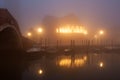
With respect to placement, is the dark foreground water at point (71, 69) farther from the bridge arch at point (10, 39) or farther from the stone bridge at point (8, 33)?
the stone bridge at point (8, 33)

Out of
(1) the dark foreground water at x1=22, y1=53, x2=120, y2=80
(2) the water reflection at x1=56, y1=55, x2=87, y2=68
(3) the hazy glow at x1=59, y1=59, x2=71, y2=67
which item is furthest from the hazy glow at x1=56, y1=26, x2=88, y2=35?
(3) the hazy glow at x1=59, y1=59, x2=71, y2=67

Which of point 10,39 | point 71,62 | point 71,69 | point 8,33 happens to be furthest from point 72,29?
point 71,69

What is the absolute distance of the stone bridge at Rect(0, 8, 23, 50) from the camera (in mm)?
34487

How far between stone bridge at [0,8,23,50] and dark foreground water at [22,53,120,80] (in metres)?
5.16

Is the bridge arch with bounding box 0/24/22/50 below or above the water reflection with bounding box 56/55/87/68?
above

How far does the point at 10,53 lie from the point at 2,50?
90.7 inches

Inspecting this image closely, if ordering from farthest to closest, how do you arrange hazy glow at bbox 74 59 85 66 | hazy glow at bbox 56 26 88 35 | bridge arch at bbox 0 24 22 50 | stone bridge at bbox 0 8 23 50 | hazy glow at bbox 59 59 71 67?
hazy glow at bbox 56 26 88 35, bridge arch at bbox 0 24 22 50, hazy glow at bbox 74 59 85 66, hazy glow at bbox 59 59 71 67, stone bridge at bbox 0 8 23 50

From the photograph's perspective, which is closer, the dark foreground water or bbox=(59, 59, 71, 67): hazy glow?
the dark foreground water

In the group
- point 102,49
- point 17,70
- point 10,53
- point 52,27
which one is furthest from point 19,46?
point 52,27

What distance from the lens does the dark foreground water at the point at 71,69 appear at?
28.2 metres

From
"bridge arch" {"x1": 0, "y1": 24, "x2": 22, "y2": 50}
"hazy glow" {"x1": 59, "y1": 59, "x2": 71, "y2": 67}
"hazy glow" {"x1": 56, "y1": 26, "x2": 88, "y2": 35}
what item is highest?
"hazy glow" {"x1": 56, "y1": 26, "x2": 88, "y2": 35}

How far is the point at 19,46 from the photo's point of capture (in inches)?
1598

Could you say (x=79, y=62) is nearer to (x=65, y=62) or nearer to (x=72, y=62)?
(x=72, y=62)

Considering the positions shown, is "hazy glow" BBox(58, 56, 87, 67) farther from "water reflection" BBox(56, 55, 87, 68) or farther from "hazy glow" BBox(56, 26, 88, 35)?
"hazy glow" BBox(56, 26, 88, 35)
